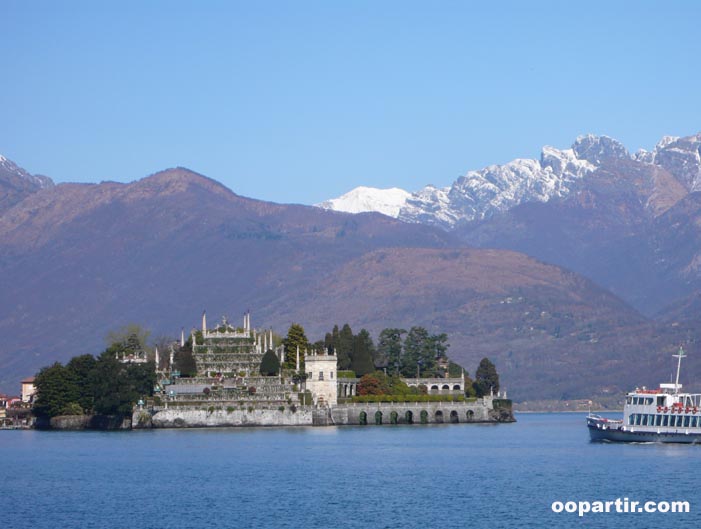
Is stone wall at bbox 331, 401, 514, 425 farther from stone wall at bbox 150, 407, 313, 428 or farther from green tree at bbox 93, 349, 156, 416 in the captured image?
green tree at bbox 93, 349, 156, 416

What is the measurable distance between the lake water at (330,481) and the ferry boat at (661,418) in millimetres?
1574

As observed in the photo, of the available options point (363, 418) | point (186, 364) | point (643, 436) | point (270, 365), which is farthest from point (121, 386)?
point (643, 436)

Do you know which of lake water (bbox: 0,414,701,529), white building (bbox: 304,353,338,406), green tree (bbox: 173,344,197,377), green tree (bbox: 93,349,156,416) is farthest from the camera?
green tree (bbox: 173,344,197,377)

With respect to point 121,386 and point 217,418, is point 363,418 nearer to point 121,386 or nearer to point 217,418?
point 217,418

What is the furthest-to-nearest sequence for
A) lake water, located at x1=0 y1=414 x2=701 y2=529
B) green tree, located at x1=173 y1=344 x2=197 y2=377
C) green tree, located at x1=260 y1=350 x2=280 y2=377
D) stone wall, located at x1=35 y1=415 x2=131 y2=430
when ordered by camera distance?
green tree, located at x1=173 y1=344 x2=197 y2=377
green tree, located at x1=260 y1=350 x2=280 y2=377
stone wall, located at x1=35 y1=415 x2=131 y2=430
lake water, located at x1=0 y1=414 x2=701 y2=529

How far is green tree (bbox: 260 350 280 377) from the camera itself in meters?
187

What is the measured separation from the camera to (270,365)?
187 meters

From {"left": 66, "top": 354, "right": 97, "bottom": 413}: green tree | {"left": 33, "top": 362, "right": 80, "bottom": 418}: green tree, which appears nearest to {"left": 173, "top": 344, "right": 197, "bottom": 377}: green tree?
{"left": 66, "top": 354, "right": 97, "bottom": 413}: green tree

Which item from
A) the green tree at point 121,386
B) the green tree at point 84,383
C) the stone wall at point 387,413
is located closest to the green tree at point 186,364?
the green tree at point 121,386

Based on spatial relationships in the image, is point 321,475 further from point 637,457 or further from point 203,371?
point 203,371

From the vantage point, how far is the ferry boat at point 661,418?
146875 millimetres

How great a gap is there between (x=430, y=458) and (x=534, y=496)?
3163 centimetres

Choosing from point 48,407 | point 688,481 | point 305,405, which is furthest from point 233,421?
point 688,481

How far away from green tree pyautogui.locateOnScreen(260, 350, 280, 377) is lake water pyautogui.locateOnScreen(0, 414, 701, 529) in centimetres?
2303
